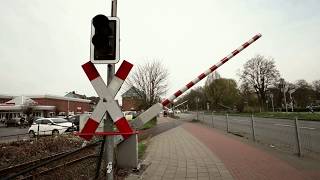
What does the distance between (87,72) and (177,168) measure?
489cm

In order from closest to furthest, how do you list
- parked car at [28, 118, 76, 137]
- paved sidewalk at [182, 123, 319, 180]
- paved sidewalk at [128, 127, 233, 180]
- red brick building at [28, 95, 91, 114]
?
paved sidewalk at [182, 123, 319, 180], paved sidewalk at [128, 127, 233, 180], parked car at [28, 118, 76, 137], red brick building at [28, 95, 91, 114]

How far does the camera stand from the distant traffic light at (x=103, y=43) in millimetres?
3168

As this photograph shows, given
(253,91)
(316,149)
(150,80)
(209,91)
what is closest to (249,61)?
(253,91)

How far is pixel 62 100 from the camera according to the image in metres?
83.1

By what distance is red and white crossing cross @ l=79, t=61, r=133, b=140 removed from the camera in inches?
122

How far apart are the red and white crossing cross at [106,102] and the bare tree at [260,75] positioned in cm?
5748

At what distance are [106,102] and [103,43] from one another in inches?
26.1

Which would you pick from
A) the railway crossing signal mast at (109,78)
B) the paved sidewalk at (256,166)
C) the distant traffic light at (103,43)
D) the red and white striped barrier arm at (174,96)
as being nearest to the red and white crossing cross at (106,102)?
the railway crossing signal mast at (109,78)

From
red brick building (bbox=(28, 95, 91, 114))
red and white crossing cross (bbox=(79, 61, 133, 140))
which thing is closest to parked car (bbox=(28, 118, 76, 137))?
red and white crossing cross (bbox=(79, 61, 133, 140))

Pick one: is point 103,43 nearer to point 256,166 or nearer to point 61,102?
point 256,166

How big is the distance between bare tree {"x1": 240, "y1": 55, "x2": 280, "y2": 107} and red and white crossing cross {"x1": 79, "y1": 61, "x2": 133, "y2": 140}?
189 feet

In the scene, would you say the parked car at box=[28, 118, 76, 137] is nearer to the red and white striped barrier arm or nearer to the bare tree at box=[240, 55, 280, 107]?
the red and white striped barrier arm

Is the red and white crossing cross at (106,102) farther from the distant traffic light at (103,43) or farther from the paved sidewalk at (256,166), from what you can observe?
the paved sidewalk at (256,166)

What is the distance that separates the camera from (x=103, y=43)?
10.4 feet
